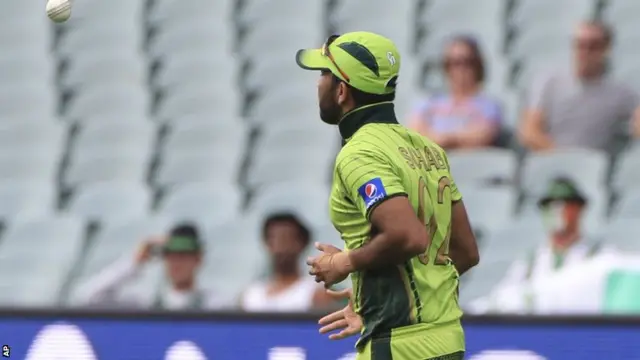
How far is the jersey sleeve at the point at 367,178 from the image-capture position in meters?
3.85

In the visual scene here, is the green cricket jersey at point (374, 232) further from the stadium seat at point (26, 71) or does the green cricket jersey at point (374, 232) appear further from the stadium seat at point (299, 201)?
the stadium seat at point (26, 71)

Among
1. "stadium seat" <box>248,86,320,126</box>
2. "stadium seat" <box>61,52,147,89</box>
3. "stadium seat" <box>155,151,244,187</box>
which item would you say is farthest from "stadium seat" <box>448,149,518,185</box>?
"stadium seat" <box>61,52,147,89</box>

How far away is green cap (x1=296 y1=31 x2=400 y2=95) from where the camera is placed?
13.3ft

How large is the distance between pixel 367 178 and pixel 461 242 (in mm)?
608

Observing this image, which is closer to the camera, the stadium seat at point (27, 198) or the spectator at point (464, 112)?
the spectator at point (464, 112)

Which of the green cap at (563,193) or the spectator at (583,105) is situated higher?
the spectator at (583,105)

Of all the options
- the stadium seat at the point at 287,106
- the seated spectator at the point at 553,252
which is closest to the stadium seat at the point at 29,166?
the stadium seat at the point at 287,106

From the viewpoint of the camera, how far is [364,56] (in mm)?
4039

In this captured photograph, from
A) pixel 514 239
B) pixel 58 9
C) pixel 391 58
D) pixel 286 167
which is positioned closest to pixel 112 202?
pixel 286 167

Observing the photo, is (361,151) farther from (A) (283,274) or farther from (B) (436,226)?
(A) (283,274)

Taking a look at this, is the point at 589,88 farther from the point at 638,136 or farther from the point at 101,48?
the point at 101,48

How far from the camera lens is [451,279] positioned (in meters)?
4.17

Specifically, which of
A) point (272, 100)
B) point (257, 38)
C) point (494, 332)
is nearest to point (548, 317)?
point (494, 332)

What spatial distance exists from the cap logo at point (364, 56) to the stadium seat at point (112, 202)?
5.26m
